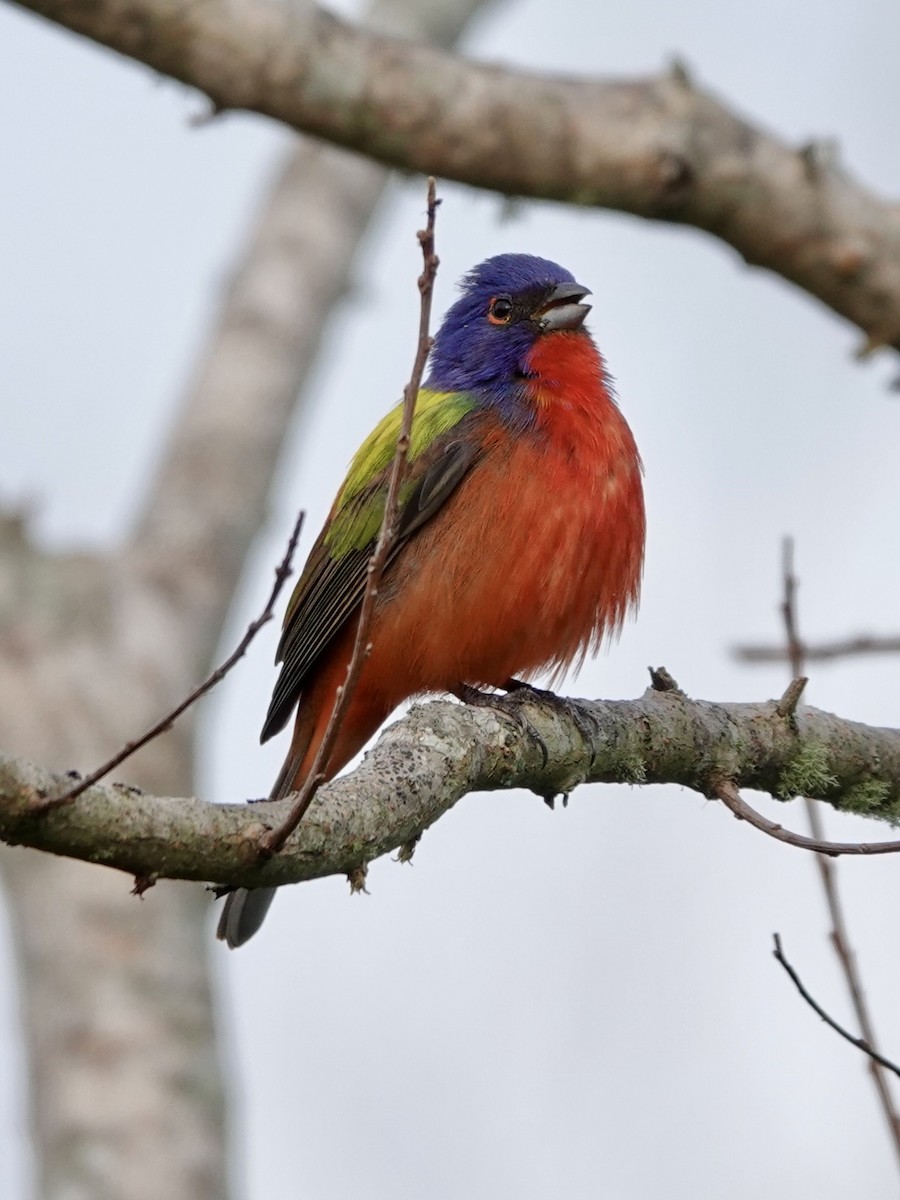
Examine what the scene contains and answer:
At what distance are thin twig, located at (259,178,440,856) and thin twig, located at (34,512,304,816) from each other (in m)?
0.21

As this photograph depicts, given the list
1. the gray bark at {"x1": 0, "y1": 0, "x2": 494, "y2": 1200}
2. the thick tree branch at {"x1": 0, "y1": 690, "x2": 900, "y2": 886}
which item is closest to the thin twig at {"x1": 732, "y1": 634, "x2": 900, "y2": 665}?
the thick tree branch at {"x1": 0, "y1": 690, "x2": 900, "y2": 886}

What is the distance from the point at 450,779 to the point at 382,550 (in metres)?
0.80

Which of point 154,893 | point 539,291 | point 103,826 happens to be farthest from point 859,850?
point 154,893

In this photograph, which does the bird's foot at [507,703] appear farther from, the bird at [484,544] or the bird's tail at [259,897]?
the bird's tail at [259,897]

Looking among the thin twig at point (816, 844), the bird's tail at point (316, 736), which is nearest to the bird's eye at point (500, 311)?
the bird's tail at point (316, 736)

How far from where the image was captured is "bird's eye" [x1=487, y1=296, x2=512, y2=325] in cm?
614

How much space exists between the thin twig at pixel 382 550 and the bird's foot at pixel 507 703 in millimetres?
1205

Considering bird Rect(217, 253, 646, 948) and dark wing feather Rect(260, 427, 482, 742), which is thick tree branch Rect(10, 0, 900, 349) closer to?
bird Rect(217, 253, 646, 948)

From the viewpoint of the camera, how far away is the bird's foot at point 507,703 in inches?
174

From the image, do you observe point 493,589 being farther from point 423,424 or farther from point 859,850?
point 859,850

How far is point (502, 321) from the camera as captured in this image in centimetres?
613

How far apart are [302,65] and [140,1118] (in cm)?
538

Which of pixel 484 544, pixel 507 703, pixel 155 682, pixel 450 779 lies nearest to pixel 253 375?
pixel 155 682

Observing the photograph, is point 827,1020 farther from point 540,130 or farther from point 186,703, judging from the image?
point 540,130
